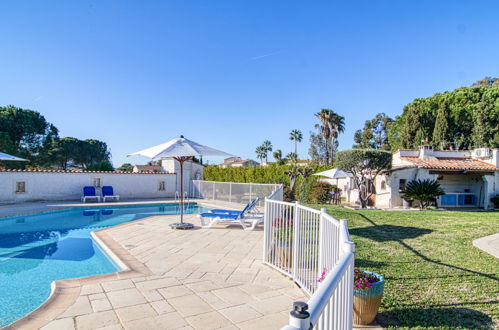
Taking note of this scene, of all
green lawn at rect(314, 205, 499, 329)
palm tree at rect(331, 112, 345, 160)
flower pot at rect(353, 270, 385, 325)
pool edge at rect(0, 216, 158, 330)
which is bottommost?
pool edge at rect(0, 216, 158, 330)

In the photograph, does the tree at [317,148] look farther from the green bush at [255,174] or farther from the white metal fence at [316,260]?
the white metal fence at [316,260]

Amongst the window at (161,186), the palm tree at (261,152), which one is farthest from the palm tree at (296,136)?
the window at (161,186)

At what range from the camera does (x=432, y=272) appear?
5.04 metres

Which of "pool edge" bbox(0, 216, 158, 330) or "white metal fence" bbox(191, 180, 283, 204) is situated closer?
"pool edge" bbox(0, 216, 158, 330)

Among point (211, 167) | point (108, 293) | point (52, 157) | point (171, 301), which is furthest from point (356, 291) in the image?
point (52, 157)

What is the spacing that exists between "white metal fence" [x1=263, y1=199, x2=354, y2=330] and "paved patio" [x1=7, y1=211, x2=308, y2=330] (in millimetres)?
287

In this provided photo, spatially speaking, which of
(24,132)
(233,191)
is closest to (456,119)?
(233,191)

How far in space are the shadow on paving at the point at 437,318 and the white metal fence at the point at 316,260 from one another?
91 cm

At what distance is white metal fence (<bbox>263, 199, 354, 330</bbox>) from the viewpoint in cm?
119

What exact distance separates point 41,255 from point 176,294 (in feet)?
16.5

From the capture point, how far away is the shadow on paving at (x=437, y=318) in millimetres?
3178

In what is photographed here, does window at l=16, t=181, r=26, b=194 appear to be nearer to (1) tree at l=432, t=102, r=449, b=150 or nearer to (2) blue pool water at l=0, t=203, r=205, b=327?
(2) blue pool water at l=0, t=203, r=205, b=327

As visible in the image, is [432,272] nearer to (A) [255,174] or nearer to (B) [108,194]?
(B) [108,194]

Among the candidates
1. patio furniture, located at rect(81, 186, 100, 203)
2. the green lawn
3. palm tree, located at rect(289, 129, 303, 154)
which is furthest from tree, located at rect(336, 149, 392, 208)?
palm tree, located at rect(289, 129, 303, 154)
